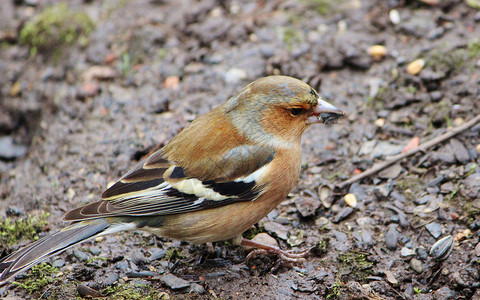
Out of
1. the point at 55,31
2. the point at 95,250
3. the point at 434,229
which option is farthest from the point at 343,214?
the point at 55,31

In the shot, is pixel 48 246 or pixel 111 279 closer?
pixel 48 246

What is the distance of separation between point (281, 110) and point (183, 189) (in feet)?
3.24

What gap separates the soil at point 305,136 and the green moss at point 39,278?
0.22ft

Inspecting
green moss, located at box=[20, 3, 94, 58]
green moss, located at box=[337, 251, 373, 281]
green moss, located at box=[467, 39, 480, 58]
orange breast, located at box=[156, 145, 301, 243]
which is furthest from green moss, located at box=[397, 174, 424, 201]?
green moss, located at box=[20, 3, 94, 58]

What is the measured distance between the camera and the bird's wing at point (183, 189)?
13.1ft

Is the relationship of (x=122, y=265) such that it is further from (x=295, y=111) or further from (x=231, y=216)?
(x=295, y=111)

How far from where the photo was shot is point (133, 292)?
157 inches

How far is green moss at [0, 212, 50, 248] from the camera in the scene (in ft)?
15.1

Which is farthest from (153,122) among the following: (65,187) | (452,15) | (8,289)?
(452,15)

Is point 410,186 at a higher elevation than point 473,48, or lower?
lower

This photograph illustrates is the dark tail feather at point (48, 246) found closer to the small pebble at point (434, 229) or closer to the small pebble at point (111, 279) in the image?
the small pebble at point (111, 279)

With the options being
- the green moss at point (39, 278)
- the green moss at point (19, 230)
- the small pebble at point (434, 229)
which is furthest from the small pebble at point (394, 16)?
the green moss at point (39, 278)

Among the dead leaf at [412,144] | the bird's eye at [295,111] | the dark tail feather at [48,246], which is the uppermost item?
→ the bird's eye at [295,111]

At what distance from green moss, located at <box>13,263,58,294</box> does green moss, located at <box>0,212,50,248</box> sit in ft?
1.48
